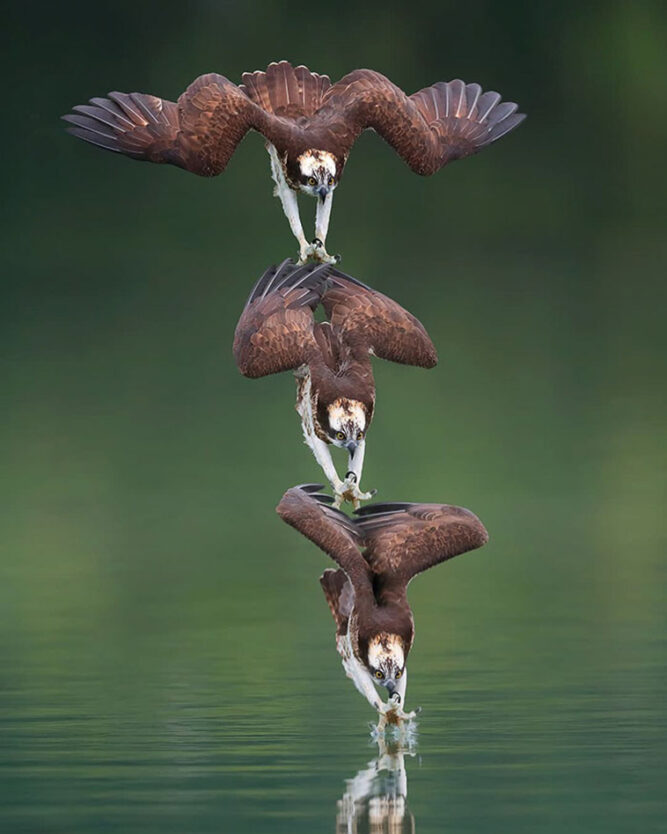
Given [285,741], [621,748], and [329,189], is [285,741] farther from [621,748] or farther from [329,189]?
[329,189]

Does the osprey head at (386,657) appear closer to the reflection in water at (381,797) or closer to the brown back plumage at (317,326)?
the reflection in water at (381,797)

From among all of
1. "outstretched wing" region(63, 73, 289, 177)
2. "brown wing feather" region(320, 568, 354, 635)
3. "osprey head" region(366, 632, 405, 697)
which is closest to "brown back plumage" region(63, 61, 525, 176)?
"outstretched wing" region(63, 73, 289, 177)

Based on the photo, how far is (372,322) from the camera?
44.1ft

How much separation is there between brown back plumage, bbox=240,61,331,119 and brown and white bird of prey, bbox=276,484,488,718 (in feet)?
6.57

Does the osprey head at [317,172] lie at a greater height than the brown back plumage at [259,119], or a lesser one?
lesser

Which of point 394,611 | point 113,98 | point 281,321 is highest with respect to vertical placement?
point 113,98

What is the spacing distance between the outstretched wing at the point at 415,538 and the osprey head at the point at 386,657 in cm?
44

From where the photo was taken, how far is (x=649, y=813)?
12.1 m

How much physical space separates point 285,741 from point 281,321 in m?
2.20

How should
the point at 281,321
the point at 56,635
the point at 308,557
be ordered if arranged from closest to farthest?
the point at 281,321 → the point at 56,635 → the point at 308,557

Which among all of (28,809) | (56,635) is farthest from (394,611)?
(56,635)

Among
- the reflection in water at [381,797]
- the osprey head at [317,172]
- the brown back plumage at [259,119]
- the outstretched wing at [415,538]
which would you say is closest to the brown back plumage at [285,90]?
the brown back plumage at [259,119]

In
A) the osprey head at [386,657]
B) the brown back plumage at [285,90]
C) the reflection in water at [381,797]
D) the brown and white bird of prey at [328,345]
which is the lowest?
the reflection in water at [381,797]

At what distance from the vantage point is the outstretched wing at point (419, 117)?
13.5 metres
